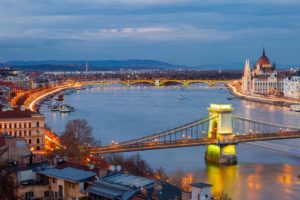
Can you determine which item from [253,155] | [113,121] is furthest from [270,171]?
[113,121]

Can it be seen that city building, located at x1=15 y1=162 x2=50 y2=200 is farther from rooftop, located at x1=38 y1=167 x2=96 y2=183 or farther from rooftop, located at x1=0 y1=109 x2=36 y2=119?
rooftop, located at x1=0 y1=109 x2=36 y2=119

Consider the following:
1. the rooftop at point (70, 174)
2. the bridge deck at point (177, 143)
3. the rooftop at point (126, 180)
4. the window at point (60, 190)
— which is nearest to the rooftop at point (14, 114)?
the bridge deck at point (177, 143)

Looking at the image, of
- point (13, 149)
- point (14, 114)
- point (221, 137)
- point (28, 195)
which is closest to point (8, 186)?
point (28, 195)

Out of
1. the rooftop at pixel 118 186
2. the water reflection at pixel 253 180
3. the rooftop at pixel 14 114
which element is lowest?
the water reflection at pixel 253 180

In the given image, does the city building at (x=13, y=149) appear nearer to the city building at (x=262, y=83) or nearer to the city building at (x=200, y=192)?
the city building at (x=200, y=192)

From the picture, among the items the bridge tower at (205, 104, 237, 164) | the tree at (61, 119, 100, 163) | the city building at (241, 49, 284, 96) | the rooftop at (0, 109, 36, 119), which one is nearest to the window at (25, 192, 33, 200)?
the tree at (61, 119, 100, 163)

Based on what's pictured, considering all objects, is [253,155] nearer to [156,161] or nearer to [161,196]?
[156,161]
